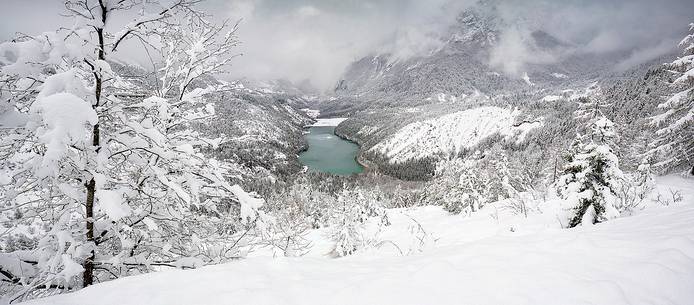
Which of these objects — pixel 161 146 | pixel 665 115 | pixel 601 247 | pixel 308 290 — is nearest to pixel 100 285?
pixel 161 146

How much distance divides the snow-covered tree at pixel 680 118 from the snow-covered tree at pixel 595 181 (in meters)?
7.88

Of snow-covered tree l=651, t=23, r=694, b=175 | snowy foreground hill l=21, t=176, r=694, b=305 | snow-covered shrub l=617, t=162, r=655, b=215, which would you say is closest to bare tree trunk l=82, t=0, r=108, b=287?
snowy foreground hill l=21, t=176, r=694, b=305

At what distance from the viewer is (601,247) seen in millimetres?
4426

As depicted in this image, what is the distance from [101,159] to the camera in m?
3.14

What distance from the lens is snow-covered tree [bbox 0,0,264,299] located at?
9.16 ft

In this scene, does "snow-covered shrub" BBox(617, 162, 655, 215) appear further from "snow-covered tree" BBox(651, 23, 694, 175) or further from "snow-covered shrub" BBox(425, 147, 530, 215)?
"snow-covered shrub" BBox(425, 147, 530, 215)

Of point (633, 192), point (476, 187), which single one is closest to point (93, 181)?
point (633, 192)

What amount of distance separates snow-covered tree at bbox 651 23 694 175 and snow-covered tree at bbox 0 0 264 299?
20.4m

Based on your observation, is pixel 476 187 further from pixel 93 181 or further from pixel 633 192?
pixel 93 181

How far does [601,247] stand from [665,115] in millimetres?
18566

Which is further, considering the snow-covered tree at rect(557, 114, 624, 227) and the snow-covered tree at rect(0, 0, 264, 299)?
the snow-covered tree at rect(557, 114, 624, 227)

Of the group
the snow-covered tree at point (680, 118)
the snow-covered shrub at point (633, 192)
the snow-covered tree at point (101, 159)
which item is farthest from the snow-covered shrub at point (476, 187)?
the snow-covered tree at point (101, 159)

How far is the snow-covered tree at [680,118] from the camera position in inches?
606

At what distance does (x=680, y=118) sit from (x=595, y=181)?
1129cm
